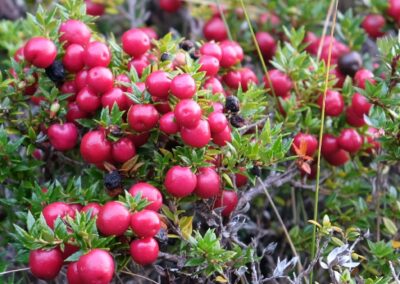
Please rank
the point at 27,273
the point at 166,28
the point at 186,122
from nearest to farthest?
the point at 186,122, the point at 27,273, the point at 166,28

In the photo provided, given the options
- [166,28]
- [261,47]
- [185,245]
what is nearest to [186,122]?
[185,245]

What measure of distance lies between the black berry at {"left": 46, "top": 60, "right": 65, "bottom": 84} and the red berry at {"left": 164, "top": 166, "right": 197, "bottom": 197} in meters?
0.78

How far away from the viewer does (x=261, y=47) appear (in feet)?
Result: 12.8

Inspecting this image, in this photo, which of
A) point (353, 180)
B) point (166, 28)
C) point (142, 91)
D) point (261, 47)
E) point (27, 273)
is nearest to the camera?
point (142, 91)

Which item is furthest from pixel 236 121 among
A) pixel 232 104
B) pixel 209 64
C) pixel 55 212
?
pixel 55 212

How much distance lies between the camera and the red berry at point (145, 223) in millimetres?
2270

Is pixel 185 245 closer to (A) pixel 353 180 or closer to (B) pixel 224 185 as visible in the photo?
(B) pixel 224 185

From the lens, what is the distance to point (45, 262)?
2.35 m

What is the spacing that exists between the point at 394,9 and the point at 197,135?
197cm

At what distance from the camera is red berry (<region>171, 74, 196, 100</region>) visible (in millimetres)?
2406

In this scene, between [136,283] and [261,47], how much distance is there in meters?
1.76

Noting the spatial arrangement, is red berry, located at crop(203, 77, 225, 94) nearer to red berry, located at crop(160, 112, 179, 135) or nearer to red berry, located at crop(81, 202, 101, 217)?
red berry, located at crop(160, 112, 179, 135)

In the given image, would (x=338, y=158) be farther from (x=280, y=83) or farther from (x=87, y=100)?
(x=87, y=100)

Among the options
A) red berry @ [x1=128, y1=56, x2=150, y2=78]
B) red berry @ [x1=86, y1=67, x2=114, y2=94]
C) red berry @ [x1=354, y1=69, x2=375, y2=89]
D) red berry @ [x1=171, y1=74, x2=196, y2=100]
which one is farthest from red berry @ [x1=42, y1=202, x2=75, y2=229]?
red berry @ [x1=354, y1=69, x2=375, y2=89]
